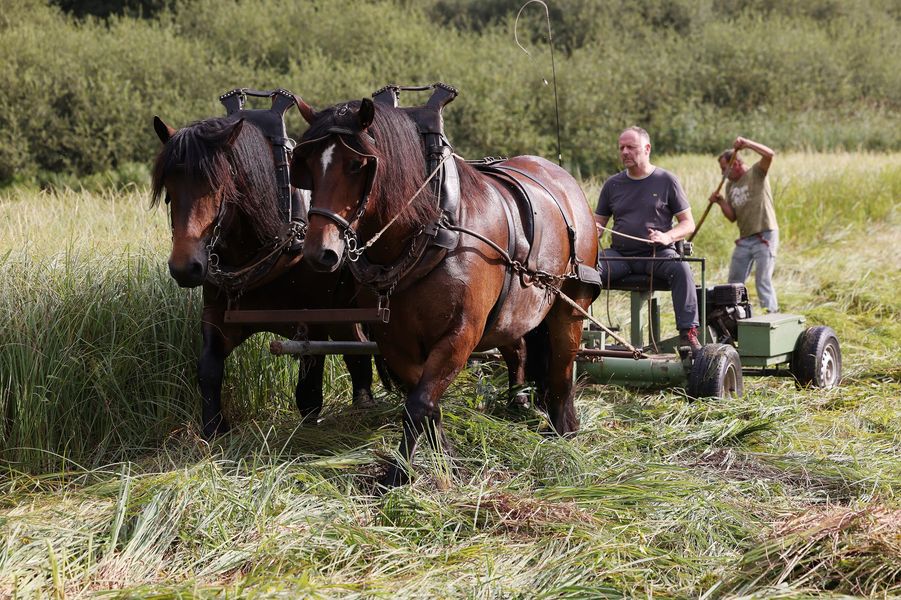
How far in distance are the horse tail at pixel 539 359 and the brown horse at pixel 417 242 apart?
0.46 m

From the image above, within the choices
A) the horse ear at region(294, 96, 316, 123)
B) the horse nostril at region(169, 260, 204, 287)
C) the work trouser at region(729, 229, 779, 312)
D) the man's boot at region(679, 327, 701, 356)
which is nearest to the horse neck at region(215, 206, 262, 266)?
the horse nostril at region(169, 260, 204, 287)

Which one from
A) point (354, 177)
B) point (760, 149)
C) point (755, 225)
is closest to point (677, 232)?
point (760, 149)

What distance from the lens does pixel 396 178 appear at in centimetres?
395

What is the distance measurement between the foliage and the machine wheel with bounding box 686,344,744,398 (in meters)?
16.0

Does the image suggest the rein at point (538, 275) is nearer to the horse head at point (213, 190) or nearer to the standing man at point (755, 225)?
the horse head at point (213, 190)

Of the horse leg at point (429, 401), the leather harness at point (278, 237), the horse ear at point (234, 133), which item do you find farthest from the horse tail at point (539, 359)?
the horse ear at point (234, 133)

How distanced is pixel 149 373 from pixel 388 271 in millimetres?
1723

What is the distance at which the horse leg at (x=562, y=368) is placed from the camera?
5.28 meters

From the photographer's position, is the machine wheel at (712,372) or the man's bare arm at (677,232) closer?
the machine wheel at (712,372)

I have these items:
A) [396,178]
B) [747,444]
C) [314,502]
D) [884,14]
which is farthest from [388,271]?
[884,14]

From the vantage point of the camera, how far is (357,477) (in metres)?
4.29

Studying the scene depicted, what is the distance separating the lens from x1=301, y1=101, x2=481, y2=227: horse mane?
151 inches

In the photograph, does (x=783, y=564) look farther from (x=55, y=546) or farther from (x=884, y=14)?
(x=884, y=14)

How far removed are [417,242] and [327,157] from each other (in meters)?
0.53
